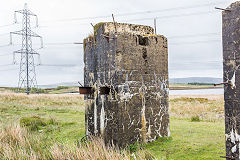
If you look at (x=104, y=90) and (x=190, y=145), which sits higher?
(x=104, y=90)

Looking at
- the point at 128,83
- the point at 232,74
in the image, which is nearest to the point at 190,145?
the point at 128,83

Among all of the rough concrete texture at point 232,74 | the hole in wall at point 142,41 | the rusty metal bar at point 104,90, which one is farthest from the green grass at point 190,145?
the hole in wall at point 142,41

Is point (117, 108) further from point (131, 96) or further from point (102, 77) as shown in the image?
point (102, 77)

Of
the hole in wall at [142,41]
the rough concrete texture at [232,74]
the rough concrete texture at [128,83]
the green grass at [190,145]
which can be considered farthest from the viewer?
the hole in wall at [142,41]

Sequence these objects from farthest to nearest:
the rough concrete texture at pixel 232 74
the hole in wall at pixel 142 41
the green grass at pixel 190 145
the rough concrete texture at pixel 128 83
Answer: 1. the hole in wall at pixel 142 41
2. the rough concrete texture at pixel 128 83
3. the green grass at pixel 190 145
4. the rough concrete texture at pixel 232 74

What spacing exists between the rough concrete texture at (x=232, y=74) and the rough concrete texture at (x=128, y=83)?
8.24ft

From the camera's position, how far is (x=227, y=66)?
395 cm

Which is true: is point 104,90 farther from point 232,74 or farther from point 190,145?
point 232,74

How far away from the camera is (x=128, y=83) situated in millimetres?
5988

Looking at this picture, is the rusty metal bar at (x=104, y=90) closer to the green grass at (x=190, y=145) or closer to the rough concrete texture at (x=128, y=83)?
the rough concrete texture at (x=128, y=83)

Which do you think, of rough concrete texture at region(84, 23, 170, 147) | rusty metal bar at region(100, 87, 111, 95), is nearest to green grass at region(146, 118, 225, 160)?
rough concrete texture at region(84, 23, 170, 147)

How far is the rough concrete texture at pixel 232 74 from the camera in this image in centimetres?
378

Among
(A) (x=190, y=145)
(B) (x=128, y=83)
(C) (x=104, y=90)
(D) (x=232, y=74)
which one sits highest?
(D) (x=232, y=74)

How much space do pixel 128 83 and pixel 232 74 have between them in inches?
104
